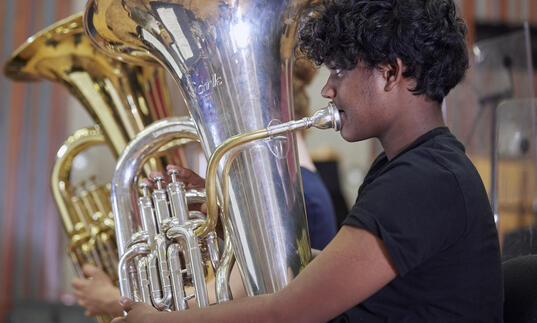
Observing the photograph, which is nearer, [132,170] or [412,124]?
[412,124]

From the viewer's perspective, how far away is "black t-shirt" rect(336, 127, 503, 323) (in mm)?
719

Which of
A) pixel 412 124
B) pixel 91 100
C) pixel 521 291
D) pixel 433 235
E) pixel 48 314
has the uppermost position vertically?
pixel 91 100

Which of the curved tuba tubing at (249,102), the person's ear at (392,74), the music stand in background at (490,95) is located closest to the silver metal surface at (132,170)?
the curved tuba tubing at (249,102)

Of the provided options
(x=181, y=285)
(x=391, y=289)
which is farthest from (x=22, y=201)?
(x=391, y=289)

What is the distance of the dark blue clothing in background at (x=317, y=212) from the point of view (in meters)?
1.33

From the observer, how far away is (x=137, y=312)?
914 mm

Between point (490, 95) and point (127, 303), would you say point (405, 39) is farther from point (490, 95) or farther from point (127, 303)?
point (490, 95)

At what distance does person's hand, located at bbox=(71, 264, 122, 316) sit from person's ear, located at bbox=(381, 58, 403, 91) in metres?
0.77

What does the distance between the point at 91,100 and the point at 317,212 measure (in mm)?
570

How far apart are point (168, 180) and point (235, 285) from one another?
266 mm

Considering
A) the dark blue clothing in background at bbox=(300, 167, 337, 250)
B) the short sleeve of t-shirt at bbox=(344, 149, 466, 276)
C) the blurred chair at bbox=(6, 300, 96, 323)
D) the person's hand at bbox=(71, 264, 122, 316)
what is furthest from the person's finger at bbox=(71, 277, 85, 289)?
the blurred chair at bbox=(6, 300, 96, 323)

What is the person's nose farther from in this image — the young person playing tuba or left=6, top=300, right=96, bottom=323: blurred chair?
left=6, top=300, right=96, bottom=323: blurred chair

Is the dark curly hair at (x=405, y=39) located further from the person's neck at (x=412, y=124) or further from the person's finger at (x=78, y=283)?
the person's finger at (x=78, y=283)

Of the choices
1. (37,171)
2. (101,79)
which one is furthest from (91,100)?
(37,171)
